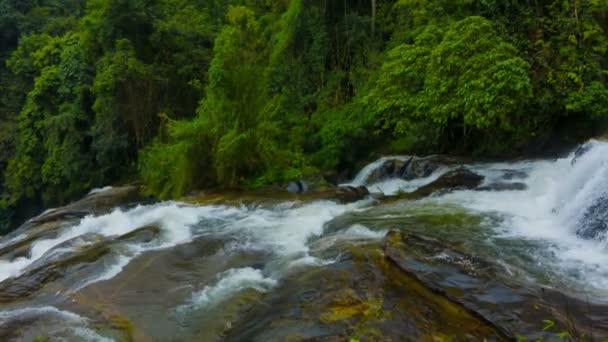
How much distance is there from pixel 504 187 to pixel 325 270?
5.26m

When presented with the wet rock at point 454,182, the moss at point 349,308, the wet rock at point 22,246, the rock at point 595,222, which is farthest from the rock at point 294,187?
the moss at point 349,308

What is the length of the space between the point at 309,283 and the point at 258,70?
746 centimetres

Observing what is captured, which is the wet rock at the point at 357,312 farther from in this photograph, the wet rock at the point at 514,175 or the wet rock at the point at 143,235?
the wet rock at the point at 514,175

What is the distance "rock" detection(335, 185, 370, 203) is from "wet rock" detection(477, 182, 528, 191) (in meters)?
2.34

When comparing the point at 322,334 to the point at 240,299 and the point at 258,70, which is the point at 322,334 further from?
the point at 258,70

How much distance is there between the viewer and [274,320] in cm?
450

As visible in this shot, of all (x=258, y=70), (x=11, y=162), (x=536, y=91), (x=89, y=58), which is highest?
(x=89, y=58)

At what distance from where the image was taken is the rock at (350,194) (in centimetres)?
964

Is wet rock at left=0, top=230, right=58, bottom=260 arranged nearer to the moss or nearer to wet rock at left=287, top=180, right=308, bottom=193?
wet rock at left=287, top=180, right=308, bottom=193

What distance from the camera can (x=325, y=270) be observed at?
17.8 feet

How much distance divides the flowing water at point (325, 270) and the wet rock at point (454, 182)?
2.60 feet

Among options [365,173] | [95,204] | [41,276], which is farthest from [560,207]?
[95,204]

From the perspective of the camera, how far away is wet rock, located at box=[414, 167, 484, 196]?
386 inches

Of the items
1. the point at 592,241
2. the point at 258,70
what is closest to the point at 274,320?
the point at 592,241
